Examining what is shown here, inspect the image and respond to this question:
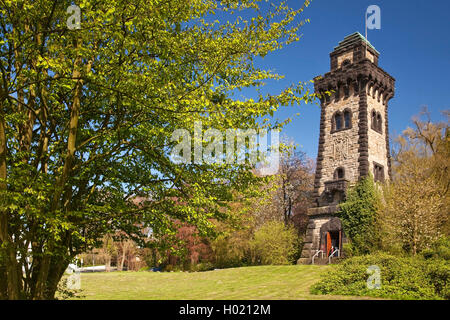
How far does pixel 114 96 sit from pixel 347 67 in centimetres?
2567

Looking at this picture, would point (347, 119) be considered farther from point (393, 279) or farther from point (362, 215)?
point (393, 279)

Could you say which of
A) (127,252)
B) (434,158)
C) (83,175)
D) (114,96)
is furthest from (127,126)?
(127,252)

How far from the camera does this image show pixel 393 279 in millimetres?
14172

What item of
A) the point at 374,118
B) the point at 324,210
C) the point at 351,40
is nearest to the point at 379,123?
the point at 374,118

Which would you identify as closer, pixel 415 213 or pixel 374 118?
pixel 415 213

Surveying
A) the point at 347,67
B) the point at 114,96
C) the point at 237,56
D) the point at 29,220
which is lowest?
the point at 29,220

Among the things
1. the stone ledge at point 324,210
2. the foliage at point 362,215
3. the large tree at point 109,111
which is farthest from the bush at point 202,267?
the large tree at point 109,111

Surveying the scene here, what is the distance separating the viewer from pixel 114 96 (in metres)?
6.70

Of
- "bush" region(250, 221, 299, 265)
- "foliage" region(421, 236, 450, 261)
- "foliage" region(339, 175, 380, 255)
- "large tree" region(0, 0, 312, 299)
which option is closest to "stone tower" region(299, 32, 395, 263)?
"foliage" region(339, 175, 380, 255)

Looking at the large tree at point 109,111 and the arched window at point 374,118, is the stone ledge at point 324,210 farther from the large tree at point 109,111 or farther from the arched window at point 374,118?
the large tree at point 109,111

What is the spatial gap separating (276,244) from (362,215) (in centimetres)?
779

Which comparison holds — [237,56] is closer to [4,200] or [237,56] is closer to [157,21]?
[157,21]

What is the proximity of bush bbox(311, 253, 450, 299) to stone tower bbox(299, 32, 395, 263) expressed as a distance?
1013 cm
